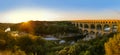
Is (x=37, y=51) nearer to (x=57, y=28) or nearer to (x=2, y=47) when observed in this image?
(x=2, y=47)

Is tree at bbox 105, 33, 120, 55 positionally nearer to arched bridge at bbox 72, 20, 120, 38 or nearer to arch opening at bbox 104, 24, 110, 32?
arched bridge at bbox 72, 20, 120, 38

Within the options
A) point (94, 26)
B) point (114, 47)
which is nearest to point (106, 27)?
point (94, 26)

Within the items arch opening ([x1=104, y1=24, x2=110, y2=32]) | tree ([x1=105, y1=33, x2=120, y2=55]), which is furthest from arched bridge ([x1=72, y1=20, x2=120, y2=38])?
tree ([x1=105, y1=33, x2=120, y2=55])

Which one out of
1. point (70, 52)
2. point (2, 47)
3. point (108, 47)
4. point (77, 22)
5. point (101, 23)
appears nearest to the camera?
point (108, 47)

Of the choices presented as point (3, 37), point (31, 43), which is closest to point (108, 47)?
point (3, 37)

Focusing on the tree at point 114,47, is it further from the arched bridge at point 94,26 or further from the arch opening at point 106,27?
the arch opening at point 106,27

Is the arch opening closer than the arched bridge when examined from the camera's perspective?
No

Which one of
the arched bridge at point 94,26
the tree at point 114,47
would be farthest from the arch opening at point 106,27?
the tree at point 114,47

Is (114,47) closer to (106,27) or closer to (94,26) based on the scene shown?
(106,27)
